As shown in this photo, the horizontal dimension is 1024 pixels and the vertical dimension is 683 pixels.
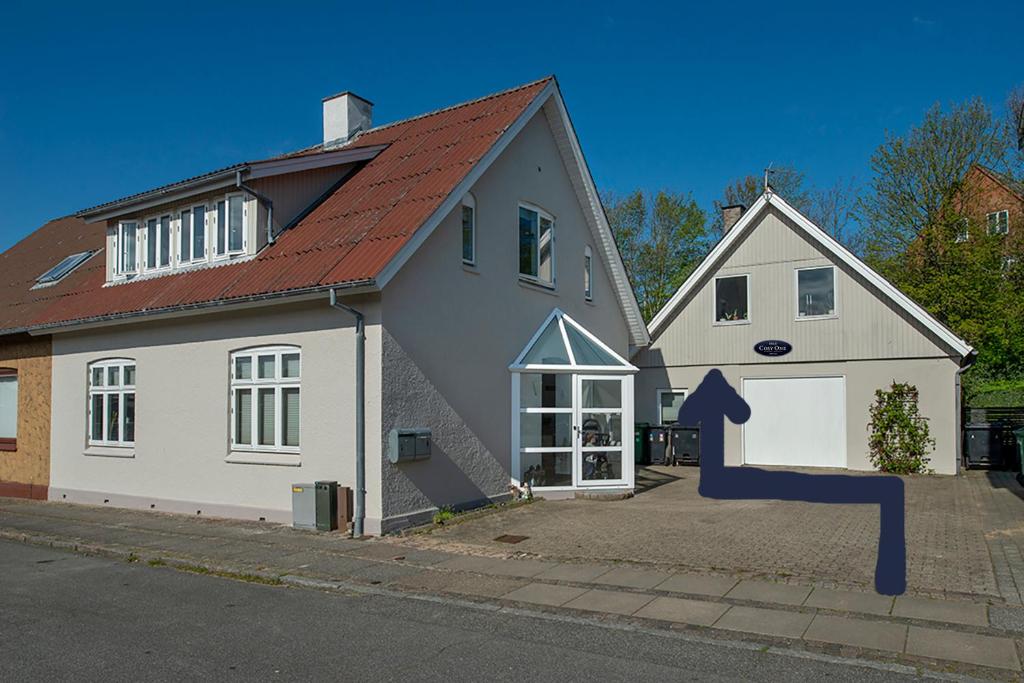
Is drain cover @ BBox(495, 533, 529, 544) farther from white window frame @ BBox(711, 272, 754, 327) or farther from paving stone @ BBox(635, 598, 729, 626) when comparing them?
white window frame @ BBox(711, 272, 754, 327)

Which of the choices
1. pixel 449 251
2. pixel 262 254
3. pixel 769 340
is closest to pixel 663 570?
pixel 449 251

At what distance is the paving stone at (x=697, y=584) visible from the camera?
26.9ft

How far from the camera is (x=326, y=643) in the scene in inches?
267

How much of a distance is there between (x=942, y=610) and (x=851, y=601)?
754mm

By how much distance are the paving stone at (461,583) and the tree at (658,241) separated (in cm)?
3196

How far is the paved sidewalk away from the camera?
659cm

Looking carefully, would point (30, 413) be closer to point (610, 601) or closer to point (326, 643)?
point (326, 643)

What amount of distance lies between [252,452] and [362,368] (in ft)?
9.62

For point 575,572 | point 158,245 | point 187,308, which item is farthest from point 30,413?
point 575,572

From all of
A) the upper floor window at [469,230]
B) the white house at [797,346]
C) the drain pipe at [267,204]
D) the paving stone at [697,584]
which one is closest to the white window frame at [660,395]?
the white house at [797,346]

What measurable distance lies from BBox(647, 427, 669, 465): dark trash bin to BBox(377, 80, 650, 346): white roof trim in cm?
242

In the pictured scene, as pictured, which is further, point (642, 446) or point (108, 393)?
point (642, 446)

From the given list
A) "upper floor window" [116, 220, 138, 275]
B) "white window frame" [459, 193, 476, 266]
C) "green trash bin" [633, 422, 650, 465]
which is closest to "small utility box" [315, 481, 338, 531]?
"white window frame" [459, 193, 476, 266]

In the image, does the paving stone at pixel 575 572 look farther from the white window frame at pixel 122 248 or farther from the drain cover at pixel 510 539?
the white window frame at pixel 122 248
